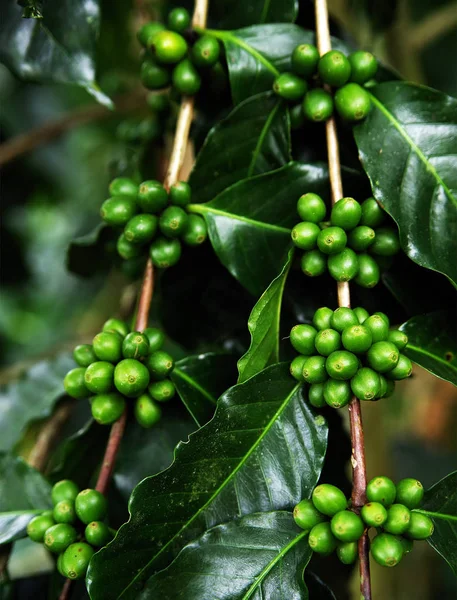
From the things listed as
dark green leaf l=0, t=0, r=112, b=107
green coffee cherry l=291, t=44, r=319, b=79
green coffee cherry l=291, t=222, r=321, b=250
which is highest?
dark green leaf l=0, t=0, r=112, b=107

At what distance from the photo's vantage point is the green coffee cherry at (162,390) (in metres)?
1.11

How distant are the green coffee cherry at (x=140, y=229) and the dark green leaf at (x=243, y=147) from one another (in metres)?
0.15

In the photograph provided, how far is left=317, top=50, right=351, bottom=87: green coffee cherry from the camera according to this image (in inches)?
44.1

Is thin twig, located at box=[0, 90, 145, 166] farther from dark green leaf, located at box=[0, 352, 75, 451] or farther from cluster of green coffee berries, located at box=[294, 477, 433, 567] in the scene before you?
cluster of green coffee berries, located at box=[294, 477, 433, 567]

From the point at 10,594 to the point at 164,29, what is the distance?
4.10 feet

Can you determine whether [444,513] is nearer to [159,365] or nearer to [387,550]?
[387,550]

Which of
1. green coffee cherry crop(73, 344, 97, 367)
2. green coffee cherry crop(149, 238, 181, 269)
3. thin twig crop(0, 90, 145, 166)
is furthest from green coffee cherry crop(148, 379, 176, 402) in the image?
thin twig crop(0, 90, 145, 166)

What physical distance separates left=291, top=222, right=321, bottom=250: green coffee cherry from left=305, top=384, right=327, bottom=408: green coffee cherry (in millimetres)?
237

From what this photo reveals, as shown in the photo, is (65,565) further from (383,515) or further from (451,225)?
(451,225)

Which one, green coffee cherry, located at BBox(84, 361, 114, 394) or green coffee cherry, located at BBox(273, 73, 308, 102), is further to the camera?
green coffee cherry, located at BBox(273, 73, 308, 102)

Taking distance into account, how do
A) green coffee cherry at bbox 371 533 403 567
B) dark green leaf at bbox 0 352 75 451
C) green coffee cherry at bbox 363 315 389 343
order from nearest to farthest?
1. green coffee cherry at bbox 371 533 403 567
2. green coffee cherry at bbox 363 315 389 343
3. dark green leaf at bbox 0 352 75 451

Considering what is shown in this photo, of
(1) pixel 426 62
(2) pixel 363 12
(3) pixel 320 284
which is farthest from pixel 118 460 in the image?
(1) pixel 426 62

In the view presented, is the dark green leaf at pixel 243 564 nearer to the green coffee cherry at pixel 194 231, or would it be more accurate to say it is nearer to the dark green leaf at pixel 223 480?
the dark green leaf at pixel 223 480

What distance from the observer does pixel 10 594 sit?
1.28m
